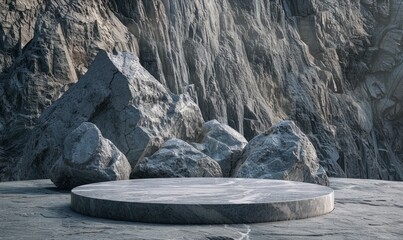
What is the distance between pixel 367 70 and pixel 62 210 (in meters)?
22.5

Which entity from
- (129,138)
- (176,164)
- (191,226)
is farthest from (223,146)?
(191,226)

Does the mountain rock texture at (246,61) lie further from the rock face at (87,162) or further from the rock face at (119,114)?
the rock face at (87,162)

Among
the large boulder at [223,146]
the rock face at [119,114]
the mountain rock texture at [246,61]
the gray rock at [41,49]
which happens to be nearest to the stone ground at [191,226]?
the rock face at [119,114]

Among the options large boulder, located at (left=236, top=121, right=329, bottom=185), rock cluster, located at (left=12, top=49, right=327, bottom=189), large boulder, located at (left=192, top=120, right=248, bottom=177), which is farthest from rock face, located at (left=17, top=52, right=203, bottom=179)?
large boulder, located at (left=236, top=121, right=329, bottom=185)

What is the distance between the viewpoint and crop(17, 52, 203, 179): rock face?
784 cm

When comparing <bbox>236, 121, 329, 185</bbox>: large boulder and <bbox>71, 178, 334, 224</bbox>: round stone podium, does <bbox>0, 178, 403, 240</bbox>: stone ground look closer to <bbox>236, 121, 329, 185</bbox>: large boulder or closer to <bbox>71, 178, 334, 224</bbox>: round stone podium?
<bbox>71, 178, 334, 224</bbox>: round stone podium

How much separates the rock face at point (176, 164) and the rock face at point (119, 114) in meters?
0.44

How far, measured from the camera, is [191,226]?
436 cm

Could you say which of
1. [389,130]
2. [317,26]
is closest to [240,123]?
[317,26]

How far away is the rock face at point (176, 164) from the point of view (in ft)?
23.4

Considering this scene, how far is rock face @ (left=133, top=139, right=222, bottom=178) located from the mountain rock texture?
47 centimetres

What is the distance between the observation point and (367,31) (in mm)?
26719

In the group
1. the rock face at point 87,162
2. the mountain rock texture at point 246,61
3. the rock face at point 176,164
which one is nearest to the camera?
the rock face at point 87,162

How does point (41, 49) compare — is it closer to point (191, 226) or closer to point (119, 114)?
point (119, 114)
